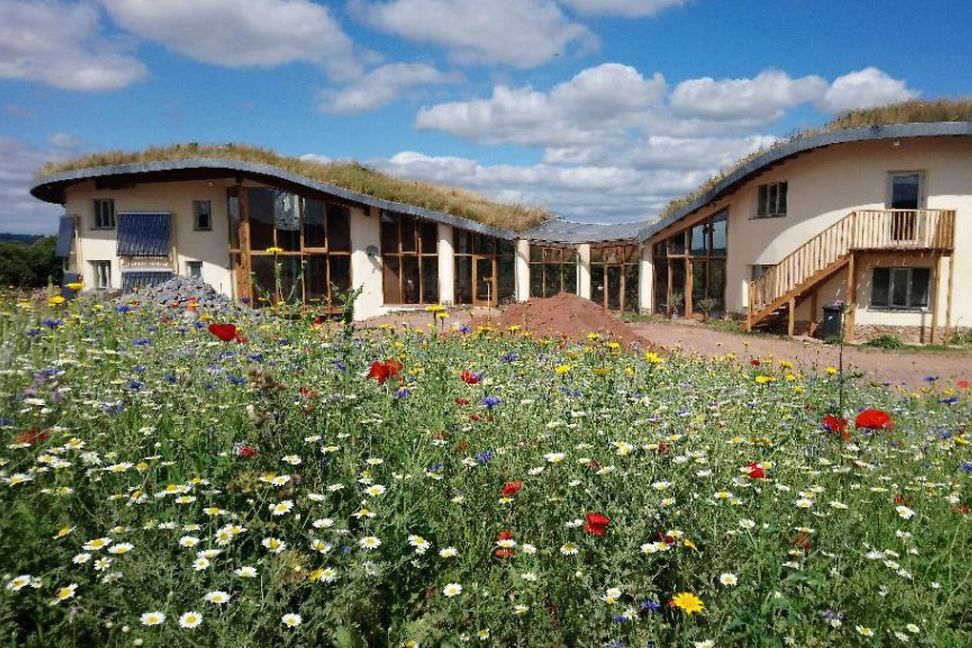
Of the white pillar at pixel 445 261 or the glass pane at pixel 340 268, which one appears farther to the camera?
the white pillar at pixel 445 261

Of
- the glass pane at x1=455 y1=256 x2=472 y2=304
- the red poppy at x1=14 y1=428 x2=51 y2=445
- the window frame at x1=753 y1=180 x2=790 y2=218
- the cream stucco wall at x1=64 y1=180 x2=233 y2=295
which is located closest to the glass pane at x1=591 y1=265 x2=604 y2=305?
the glass pane at x1=455 y1=256 x2=472 y2=304

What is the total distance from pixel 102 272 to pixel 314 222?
32.0ft

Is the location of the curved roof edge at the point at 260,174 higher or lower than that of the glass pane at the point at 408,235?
higher

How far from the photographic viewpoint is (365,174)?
25.5m

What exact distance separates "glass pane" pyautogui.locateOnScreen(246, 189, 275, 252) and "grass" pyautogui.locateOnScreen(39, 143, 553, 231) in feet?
4.55

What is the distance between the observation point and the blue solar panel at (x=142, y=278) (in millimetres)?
24156

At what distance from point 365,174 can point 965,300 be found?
21177 millimetres

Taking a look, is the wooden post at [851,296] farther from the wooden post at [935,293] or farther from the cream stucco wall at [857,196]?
the wooden post at [935,293]

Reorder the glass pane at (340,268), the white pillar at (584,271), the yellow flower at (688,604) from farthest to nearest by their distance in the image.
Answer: the white pillar at (584,271), the glass pane at (340,268), the yellow flower at (688,604)

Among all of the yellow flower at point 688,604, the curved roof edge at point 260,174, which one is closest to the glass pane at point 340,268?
the curved roof edge at point 260,174

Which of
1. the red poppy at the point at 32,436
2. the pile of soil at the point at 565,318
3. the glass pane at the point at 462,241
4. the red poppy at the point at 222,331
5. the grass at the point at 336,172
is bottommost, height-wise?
the pile of soil at the point at 565,318

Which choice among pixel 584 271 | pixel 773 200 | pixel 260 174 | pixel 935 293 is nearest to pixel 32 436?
pixel 260 174

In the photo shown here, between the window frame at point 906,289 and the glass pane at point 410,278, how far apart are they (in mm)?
15885

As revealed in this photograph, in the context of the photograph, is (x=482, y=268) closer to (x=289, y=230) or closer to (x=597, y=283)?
(x=597, y=283)
